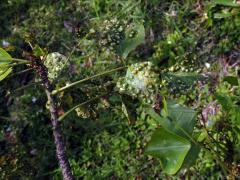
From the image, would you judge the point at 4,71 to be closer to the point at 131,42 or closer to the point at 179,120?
the point at 131,42

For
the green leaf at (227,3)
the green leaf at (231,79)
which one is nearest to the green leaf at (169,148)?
the green leaf at (231,79)

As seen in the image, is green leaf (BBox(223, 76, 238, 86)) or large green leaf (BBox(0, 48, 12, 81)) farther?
green leaf (BBox(223, 76, 238, 86))

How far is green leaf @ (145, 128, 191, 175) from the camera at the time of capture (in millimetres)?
1555

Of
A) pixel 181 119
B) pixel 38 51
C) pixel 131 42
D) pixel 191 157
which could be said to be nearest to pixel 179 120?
pixel 181 119

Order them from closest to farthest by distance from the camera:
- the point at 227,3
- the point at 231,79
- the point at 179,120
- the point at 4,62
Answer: the point at 4,62
the point at 179,120
the point at 231,79
the point at 227,3

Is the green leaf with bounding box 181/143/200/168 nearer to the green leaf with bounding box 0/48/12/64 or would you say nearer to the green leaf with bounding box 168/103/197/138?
the green leaf with bounding box 168/103/197/138

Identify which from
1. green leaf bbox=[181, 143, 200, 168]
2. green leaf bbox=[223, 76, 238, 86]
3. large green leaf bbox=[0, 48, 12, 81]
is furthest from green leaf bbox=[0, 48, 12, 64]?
green leaf bbox=[223, 76, 238, 86]

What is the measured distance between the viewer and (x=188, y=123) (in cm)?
159

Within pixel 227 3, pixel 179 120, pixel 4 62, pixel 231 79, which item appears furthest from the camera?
pixel 227 3

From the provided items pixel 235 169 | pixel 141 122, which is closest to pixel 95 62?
pixel 141 122

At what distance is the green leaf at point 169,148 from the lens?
155 centimetres

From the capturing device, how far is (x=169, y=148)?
158cm

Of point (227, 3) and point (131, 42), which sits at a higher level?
point (131, 42)

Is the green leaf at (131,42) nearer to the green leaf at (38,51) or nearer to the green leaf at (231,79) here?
the green leaf at (38,51)
